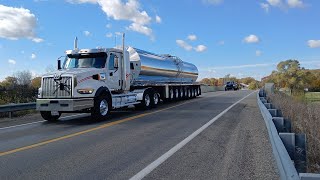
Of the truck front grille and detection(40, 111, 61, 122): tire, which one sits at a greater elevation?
the truck front grille

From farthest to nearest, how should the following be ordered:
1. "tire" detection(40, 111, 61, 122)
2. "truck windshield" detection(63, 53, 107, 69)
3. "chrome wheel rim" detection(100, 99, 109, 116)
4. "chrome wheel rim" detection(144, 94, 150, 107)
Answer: "chrome wheel rim" detection(144, 94, 150, 107), "truck windshield" detection(63, 53, 107, 69), "tire" detection(40, 111, 61, 122), "chrome wheel rim" detection(100, 99, 109, 116)

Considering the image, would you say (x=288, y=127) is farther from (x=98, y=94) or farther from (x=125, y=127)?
(x=98, y=94)

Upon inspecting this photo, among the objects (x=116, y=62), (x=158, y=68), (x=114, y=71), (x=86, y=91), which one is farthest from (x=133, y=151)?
(x=158, y=68)

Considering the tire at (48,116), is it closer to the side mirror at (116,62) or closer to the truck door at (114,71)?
the truck door at (114,71)

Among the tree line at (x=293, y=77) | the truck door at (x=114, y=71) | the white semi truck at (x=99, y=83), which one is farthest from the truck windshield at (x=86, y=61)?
the tree line at (x=293, y=77)

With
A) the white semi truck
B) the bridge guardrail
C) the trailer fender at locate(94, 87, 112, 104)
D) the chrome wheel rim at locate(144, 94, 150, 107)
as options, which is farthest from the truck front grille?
the chrome wheel rim at locate(144, 94, 150, 107)

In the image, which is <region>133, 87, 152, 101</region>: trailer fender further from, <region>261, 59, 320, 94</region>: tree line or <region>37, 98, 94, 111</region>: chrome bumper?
<region>261, 59, 320, 94</region>: tree line

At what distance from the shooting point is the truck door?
51.9ft

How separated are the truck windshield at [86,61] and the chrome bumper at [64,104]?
206cm

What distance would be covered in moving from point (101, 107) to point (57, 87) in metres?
1.87

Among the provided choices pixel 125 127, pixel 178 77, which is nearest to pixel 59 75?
pixel 125 127

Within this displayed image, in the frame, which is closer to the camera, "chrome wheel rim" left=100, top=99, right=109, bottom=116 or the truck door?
"chrome wheel rim" left=100, top=99, right=109, bottom=116

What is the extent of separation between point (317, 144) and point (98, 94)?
8986 mm

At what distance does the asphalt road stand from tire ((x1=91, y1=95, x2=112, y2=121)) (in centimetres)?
141
